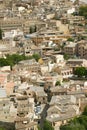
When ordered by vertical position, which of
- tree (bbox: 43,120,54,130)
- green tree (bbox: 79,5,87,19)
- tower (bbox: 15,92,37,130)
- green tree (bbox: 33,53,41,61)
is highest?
tower (bbox: 15,92,37,130)

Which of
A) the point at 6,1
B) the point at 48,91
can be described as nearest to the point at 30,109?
the point at 48,91

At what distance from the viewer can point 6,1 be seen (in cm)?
4216

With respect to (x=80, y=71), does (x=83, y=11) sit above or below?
below

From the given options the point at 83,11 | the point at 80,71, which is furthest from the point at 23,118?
the point at 83,11

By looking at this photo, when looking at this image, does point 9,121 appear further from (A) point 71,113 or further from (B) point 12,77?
(B) point 12,77

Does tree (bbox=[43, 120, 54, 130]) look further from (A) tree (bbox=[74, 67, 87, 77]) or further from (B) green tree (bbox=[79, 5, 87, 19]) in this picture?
(B) green tree (bbox=[79, 5, 87, 19])

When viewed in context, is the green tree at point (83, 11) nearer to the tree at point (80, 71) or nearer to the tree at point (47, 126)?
the tree at point (80, 71)

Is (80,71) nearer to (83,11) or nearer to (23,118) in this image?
(23,118)

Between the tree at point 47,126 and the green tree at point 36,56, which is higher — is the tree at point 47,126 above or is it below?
above

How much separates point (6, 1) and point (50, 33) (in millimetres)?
14487

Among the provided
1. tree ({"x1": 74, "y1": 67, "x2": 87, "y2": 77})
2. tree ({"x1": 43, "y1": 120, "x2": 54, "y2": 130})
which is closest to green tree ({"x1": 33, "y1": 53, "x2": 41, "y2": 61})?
tree ({"x1": 74, "y1": 67, "x2": 87, "y2": 77})

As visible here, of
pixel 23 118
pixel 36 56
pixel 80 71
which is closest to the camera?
pixel 23 118

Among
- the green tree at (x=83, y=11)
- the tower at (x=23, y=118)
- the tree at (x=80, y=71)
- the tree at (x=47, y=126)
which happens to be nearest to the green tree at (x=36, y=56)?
the tree at (x=80, y=71)

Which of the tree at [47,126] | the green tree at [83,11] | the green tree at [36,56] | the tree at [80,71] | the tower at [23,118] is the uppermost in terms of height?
the tower at [23,118]
